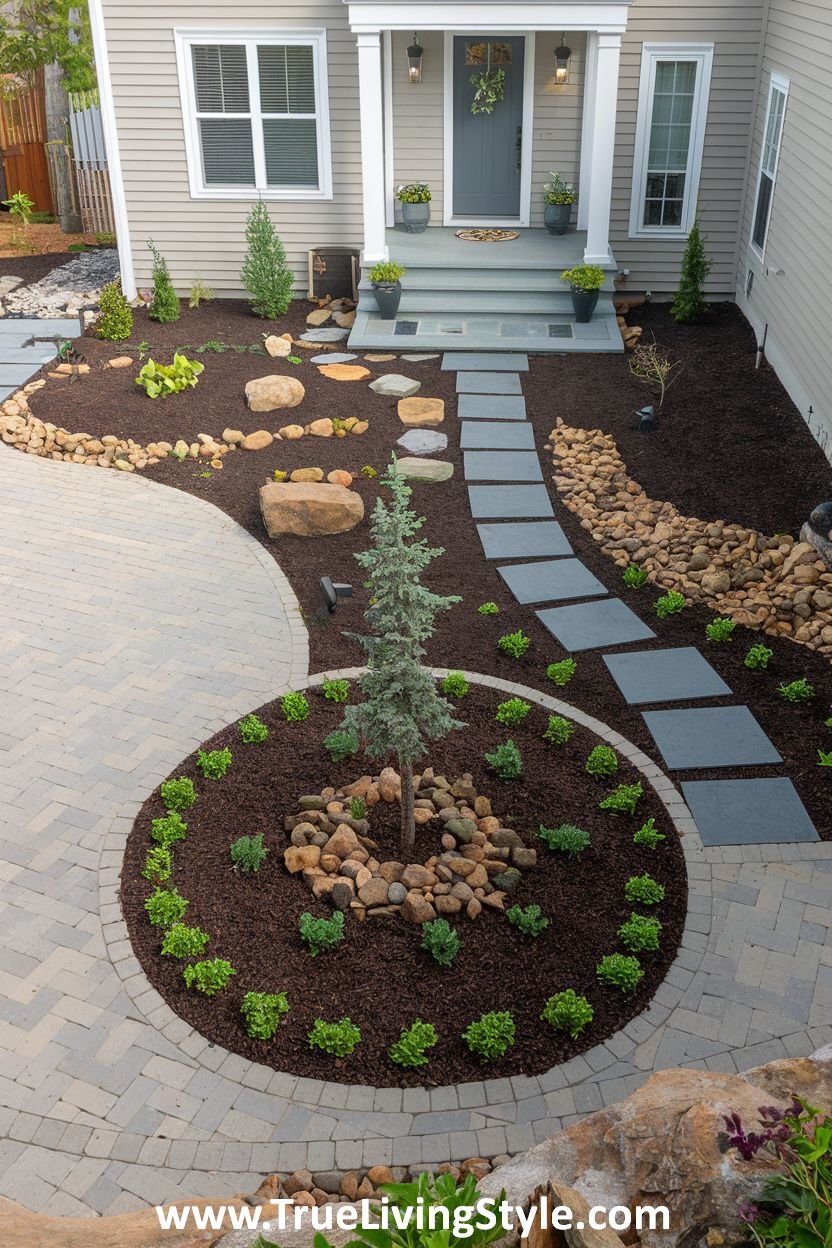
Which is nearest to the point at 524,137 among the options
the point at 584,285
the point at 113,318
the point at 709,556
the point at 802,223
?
the point at 584,285

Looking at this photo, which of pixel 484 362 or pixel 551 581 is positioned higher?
pixel 484 362

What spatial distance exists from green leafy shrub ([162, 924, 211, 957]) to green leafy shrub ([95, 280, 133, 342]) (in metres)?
9.34

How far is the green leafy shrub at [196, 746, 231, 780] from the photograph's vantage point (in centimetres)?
628

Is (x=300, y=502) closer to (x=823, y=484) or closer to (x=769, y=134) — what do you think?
(x=823, y=484)

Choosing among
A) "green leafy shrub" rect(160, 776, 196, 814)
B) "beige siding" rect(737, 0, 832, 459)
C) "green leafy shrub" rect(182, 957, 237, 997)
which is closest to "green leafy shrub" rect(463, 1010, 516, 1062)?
"green leafy shrub" rect(182, 957, 237, 997)

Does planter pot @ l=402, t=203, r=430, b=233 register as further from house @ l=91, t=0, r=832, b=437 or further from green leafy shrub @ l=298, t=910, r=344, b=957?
green leafy shrub @ l=298, t=910, r=344, b=957

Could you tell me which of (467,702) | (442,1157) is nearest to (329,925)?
Answer: (442,1157)

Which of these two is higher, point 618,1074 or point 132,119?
point 132,119

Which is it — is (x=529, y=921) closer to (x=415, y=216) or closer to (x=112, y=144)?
(x=415, y=216)

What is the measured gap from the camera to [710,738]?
6.60 metres

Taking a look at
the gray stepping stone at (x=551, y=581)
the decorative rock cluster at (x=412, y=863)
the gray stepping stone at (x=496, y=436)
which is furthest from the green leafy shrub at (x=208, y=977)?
the gray stepping stone at (x=496, y=436)

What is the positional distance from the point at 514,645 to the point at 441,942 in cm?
269

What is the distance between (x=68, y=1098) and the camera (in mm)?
4586

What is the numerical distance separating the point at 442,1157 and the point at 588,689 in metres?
3.35
